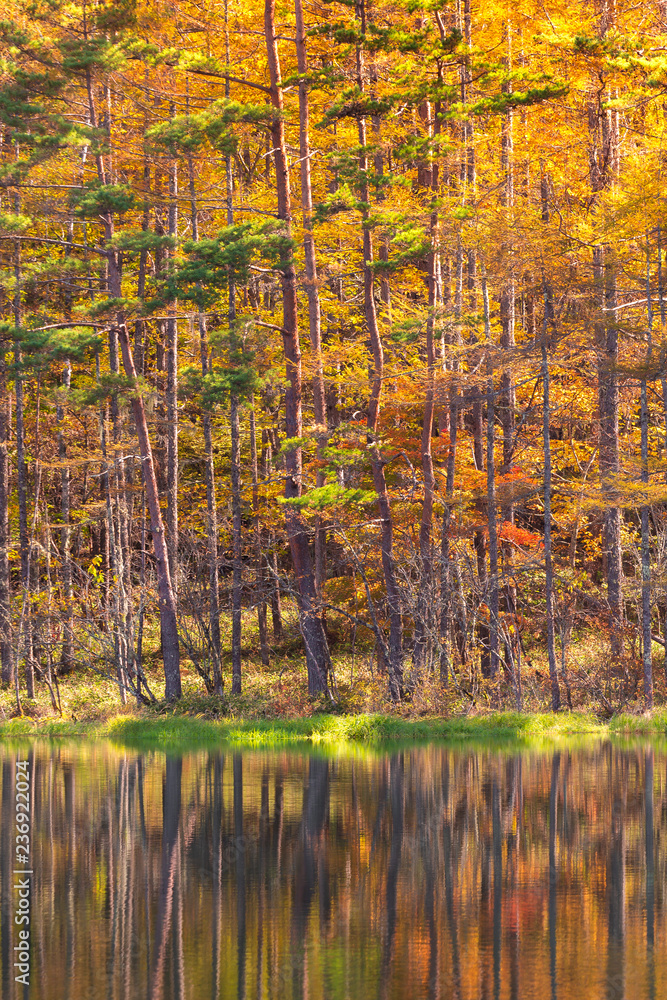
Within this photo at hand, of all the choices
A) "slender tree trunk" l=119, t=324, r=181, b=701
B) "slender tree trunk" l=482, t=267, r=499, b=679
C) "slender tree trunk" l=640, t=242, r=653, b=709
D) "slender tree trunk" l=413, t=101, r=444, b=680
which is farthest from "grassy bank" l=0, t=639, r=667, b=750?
"slender tree trunk" l=413, t=101, r=444, b=680

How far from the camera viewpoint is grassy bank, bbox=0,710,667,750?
2016 cm

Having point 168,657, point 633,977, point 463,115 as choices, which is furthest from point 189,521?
point 633,977

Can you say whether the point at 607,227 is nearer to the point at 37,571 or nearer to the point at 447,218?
the point at 447,218

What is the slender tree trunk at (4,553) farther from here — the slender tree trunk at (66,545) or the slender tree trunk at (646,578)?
the slender tree trunk at (646,578)

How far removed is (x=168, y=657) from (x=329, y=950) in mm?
19191

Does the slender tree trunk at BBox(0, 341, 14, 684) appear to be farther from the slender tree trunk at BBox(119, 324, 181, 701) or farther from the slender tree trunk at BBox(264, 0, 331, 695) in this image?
the slender tree trunk at BBox(264, 0, 331, 695)

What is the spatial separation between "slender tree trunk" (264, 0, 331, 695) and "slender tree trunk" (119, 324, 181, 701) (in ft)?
9.40

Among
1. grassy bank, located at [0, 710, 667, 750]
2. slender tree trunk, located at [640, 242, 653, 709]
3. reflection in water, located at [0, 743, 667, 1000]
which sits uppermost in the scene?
slender tree trunk, located at [640, 242, 653, 709]

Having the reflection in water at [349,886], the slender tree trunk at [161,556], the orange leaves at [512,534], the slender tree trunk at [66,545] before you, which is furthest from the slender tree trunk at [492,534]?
the slender tree trunk at [66,545]

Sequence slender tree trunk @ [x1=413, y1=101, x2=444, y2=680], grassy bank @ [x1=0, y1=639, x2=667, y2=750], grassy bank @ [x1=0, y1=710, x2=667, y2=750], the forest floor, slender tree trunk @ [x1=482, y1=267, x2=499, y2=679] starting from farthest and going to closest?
slender tree trunk @ [x1=482, y1=267, x2=499, y2=679] → slender tree trunk @ [x1=413, y1=101, x2=444, y2=680] → the forest floor → grassy bank @ [x1=0, y1=639, x2=667, y2=750] → grassy bank @ [x1=0, y1=710, x2=667, y2=750]

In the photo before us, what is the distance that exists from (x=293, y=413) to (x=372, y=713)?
7137mm

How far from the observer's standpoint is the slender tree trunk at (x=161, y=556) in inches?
987

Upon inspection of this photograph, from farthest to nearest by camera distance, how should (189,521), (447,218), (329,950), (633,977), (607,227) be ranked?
(189,521)
(447,218)
(607,227)
(329,950)
(633,977)

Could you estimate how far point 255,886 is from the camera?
8.43m
